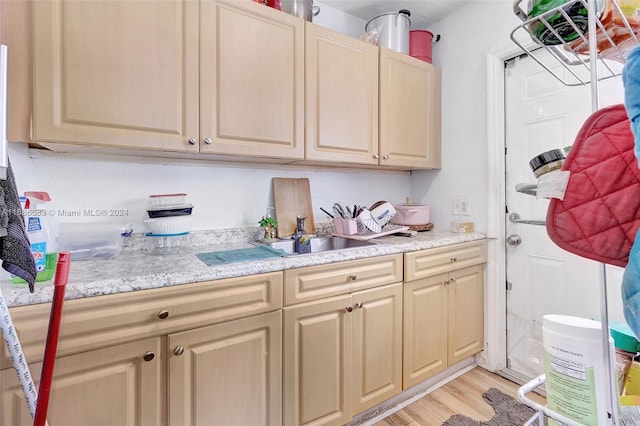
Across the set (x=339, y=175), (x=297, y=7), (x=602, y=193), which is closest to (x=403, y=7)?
(x=297, y=7)

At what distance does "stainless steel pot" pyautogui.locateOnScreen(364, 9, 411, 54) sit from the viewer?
6.36 ft

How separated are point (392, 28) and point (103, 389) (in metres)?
2.36

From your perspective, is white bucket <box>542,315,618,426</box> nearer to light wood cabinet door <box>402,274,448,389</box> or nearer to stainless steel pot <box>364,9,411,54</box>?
light wood cabinet door <box>402,274,448,389</box>

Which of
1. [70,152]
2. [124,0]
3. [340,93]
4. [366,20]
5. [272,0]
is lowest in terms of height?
[70,152]

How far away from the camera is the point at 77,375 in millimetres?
887

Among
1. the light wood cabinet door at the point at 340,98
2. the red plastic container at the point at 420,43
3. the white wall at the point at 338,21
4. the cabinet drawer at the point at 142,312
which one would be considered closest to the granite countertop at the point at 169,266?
the cabinet drawer at the point at 142,312

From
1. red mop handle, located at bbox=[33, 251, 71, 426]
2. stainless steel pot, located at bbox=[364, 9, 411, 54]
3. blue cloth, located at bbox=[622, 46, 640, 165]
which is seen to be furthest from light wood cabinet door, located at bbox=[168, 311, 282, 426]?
stainless steel pot, located at bbox=[364, 9, 411, 54]

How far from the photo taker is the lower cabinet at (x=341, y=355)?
1245 millimetres

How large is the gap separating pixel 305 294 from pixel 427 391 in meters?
1.11

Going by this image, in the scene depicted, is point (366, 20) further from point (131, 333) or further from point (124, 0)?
point (131, 333)

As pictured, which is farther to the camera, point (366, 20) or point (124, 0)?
point (366, 20)

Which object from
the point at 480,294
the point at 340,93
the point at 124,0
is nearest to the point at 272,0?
the point at 340,93

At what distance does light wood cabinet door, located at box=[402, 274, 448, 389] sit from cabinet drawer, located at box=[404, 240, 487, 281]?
1.9 inches

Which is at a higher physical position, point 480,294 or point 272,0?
point 272,0
